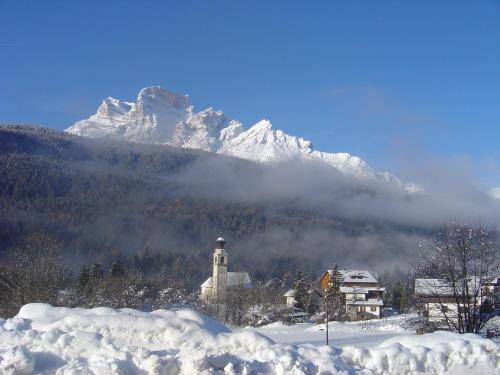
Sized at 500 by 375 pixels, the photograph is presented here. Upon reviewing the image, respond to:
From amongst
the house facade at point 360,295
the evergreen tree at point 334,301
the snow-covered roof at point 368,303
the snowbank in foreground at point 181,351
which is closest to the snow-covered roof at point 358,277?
the house facade at point 360,295

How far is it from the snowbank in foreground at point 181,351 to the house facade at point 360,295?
51266mm

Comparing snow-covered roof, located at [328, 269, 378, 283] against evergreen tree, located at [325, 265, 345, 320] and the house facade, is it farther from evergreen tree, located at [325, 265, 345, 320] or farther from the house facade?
evergreen tree, located at [325, 265, 345, 320]

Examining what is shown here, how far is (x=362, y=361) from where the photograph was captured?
988 centimetres

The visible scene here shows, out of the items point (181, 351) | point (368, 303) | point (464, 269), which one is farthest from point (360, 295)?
point (181, 351)

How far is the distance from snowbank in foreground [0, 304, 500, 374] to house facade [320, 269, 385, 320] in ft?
168

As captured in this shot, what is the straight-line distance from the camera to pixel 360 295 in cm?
7288

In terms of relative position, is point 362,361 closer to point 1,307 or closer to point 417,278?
point 417,278

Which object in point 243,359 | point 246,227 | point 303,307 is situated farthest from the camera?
point 246,227

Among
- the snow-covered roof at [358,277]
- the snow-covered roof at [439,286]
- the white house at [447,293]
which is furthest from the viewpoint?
the snow-covered roof at [358,277]

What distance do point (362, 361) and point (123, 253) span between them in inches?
5519

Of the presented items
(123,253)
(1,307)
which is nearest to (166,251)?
(123,253)

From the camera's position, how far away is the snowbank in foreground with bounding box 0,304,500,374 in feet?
29.1

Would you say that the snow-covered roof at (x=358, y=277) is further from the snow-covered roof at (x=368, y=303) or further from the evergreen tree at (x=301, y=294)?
the evergreen tree at (x=301, y=294)

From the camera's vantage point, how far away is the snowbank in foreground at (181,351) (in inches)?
349
